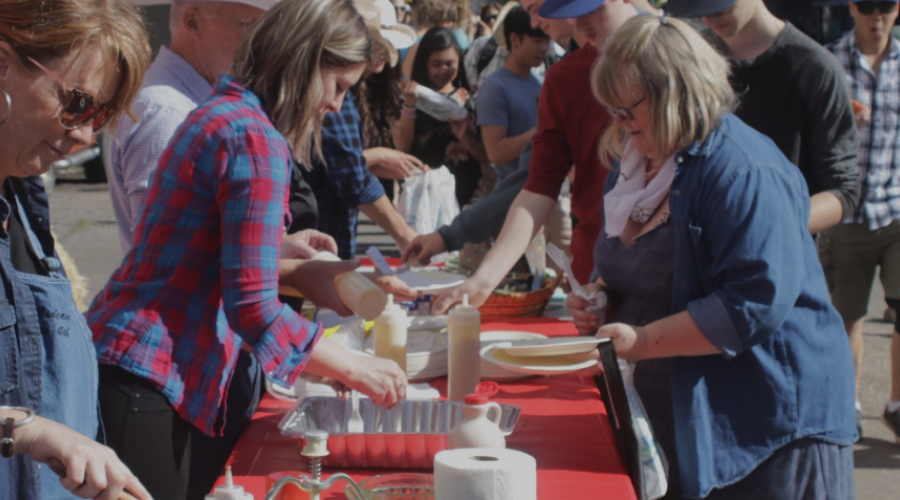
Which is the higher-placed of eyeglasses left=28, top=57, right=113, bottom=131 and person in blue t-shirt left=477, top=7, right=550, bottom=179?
eyeglasses left=28, top=57, right=113, bottom=131

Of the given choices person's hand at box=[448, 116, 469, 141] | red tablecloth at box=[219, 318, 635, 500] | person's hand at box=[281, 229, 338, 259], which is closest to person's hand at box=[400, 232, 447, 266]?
person's hand at box=[281, 229, 338, 259]

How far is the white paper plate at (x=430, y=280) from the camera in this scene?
10.1ft

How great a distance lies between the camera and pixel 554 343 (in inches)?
86.6

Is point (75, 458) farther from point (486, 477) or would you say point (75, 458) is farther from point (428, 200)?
point (428, 200)

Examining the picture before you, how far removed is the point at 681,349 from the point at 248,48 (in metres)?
1.09

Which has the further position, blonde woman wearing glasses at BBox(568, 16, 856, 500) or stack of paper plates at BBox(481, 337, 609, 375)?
stack of paper plates at BBox(481, 337, 609, 375)

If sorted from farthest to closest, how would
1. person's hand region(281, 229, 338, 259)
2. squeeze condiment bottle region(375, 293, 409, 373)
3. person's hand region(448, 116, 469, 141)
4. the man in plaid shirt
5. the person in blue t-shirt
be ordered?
1. person's hand region(448, 116, 469, 141)
2. the person in blue t-shirt
3. the man in plaid shirt
4. person's hand region(281, 229, 338, 259)
5. squeeze condiment bottle region(375, 293, 409, 373)

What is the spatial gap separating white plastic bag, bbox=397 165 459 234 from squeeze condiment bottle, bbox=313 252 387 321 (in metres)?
2.60

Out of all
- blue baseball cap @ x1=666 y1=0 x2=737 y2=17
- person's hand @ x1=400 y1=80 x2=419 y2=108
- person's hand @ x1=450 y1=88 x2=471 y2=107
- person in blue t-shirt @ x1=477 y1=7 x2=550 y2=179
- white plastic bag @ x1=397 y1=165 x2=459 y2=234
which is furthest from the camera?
person's hand @ x1=450 y1=88 x2=471 y2=107

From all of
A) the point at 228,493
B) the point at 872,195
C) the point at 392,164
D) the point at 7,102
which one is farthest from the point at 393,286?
the point at 872,195

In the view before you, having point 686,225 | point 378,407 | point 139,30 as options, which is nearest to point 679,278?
point 686,225

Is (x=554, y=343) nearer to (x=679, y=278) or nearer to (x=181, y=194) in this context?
(x=679, y=278)

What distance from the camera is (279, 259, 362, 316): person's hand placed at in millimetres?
2295

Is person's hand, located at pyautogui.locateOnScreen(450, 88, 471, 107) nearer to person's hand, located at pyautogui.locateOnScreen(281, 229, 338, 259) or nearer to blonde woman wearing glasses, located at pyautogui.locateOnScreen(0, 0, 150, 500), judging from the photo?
person's hand, located at pyautogui.locateOnScreen(281, 229, 338, 259)
